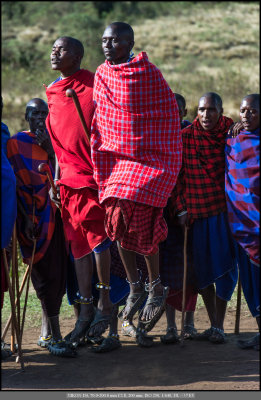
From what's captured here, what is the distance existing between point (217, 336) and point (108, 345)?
1.00m

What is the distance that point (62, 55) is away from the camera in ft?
18.1

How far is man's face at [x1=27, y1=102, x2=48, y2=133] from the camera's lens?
581cm

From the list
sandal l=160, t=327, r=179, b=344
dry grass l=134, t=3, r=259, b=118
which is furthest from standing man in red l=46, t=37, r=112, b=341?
dry grass l=134, t=3, r=259, b=118

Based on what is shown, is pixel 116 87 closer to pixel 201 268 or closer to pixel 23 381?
pixel 201 268

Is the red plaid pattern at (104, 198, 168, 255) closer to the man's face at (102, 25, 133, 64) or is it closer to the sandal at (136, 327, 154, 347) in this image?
the sandal at (136, 327, 154, 347)

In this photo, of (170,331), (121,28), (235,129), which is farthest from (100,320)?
(121,28)

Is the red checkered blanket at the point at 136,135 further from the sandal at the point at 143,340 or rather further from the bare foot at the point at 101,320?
the sandal at the point at 143,340

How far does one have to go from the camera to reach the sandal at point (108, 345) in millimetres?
5730

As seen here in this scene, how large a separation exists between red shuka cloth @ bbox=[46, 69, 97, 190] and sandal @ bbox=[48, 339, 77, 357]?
1428 millimetres

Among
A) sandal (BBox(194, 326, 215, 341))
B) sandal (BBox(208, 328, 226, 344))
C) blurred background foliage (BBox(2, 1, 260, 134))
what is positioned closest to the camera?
sandal (BBox(208, 328, 226, 344))

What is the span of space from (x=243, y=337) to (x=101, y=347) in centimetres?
135

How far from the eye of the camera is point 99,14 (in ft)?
120

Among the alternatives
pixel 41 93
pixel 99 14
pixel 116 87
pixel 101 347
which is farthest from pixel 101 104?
pixel 99 14

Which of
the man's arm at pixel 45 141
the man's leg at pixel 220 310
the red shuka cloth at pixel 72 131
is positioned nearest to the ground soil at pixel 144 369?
the man's leg at pixel 220 310
